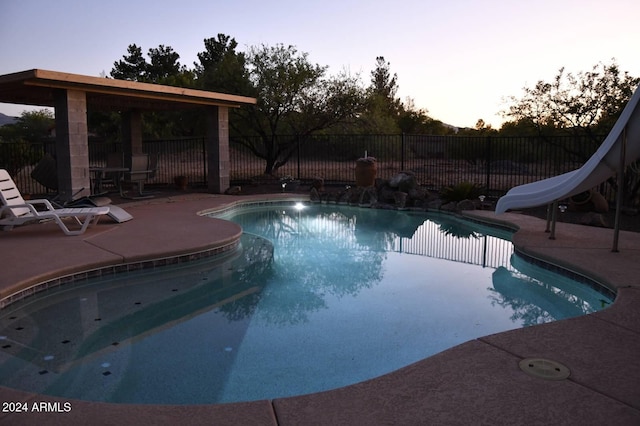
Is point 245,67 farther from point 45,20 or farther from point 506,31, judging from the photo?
point 506,31

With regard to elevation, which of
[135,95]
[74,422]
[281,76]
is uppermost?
[281,76]

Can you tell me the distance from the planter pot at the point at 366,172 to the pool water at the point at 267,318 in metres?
6.31

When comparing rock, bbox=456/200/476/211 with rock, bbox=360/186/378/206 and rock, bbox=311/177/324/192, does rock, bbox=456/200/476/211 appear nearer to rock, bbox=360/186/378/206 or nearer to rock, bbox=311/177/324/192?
Answer: rock, bbox=360/186/378/206

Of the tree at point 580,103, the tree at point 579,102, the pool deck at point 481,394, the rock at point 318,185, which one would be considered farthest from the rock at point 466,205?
the pool deck at point 481,394

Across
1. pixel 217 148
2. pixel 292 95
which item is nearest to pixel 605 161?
pixel 217 148

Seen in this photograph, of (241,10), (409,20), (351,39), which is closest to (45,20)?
(241,10)

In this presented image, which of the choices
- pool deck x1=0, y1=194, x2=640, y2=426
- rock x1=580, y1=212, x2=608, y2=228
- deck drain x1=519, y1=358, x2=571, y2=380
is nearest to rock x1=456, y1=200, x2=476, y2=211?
rock x1=580, y1=212, x2=608, y2=228

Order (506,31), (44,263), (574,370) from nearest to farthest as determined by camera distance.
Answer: (574,370) < (44,263) < (506,31)

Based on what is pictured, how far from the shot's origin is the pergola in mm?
9062

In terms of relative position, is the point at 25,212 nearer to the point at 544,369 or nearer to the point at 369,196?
the point at 544,369

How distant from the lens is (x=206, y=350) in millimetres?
4113

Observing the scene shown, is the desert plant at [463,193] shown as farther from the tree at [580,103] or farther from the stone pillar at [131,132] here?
the stone pillar at [131,132]

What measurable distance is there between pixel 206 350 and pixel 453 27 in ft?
43.2

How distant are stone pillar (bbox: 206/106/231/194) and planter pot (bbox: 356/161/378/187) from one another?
4048 millimetres
